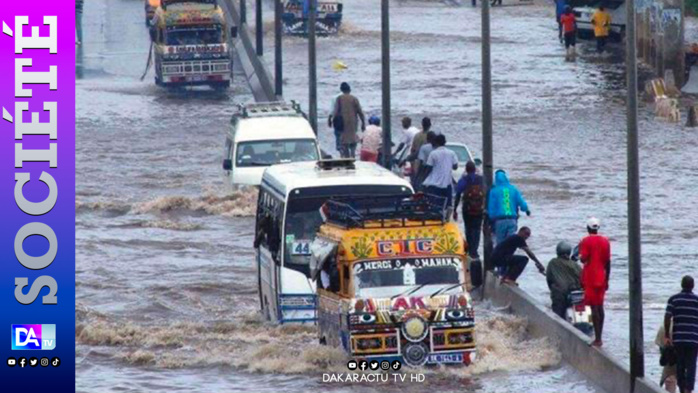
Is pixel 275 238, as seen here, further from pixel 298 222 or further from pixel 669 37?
pixel 669 37

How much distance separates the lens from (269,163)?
39938 millimetres

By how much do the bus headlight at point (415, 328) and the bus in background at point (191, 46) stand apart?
38.5m

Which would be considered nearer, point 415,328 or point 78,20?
point 415,328

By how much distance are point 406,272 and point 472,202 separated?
731 centimetres

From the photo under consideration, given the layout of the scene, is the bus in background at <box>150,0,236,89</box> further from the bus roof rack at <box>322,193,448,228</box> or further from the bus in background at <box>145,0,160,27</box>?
the bus roof rack at <box>322,193,448,228</box>

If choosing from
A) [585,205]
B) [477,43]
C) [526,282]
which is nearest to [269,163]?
[585,205]

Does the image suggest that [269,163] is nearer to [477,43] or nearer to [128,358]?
[128,358]

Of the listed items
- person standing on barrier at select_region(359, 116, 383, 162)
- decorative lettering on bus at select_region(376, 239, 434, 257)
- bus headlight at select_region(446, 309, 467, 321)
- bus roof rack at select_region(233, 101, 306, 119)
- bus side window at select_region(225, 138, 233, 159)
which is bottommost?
bus side window at select_region(225, 138, 233, 159)

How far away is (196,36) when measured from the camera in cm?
6266

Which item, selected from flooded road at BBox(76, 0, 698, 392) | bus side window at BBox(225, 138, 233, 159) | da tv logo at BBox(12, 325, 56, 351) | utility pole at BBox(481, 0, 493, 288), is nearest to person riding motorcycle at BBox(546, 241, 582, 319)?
flooded road at BBox(76, 0, 698, 392)

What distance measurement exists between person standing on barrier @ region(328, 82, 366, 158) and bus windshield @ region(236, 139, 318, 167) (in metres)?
2.22

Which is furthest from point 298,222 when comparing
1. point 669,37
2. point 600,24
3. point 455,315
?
point 600,24

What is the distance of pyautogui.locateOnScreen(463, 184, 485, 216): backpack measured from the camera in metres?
31.0

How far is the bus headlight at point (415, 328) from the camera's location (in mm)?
23422
